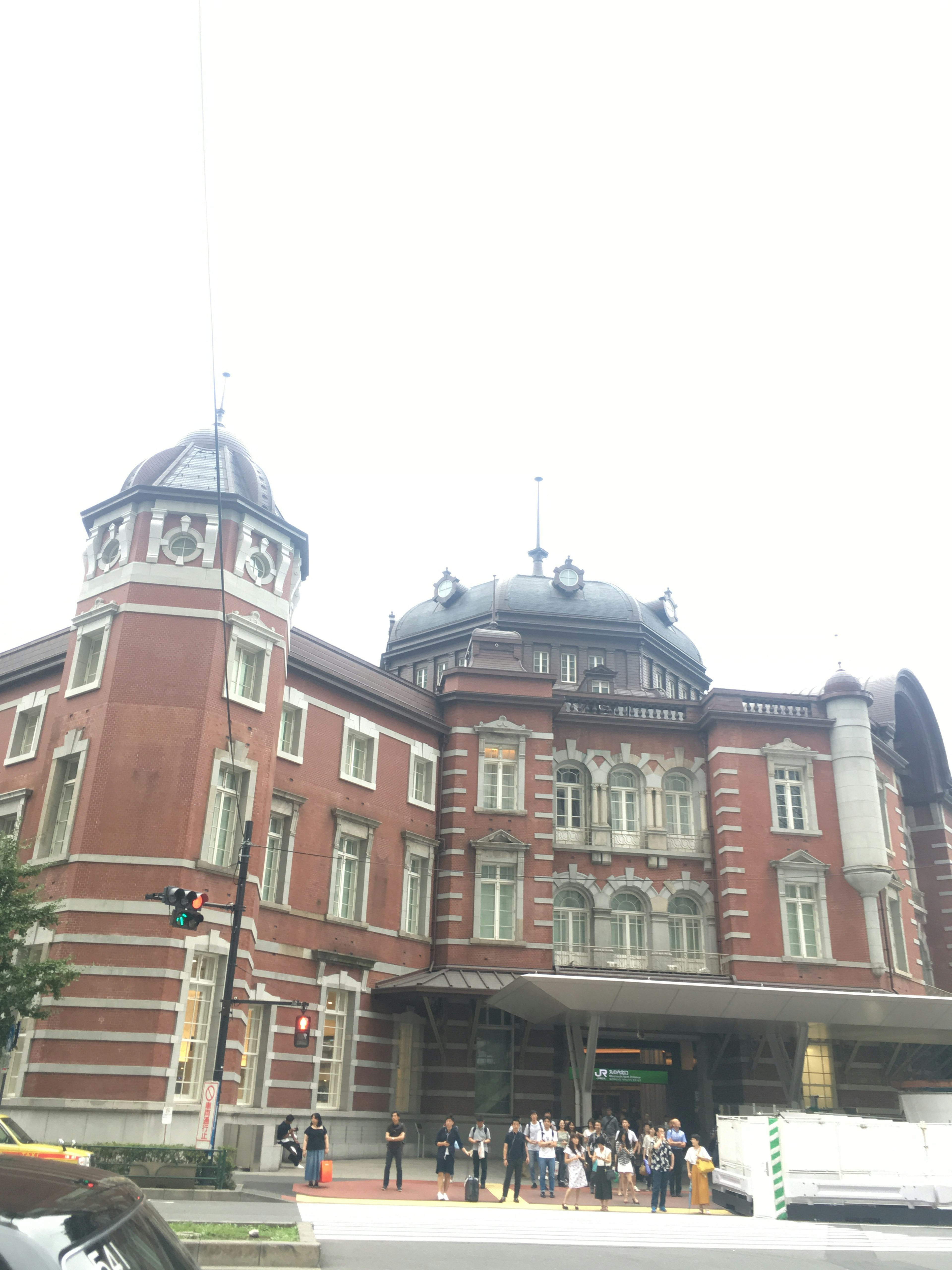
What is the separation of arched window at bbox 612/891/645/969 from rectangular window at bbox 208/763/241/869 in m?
14.5

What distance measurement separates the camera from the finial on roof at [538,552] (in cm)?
5122

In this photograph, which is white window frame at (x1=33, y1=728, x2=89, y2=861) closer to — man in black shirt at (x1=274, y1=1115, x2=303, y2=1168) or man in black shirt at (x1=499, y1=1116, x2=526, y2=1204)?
man in black shirt at (x1=274, y1=1115, x2=303, y2=1168)

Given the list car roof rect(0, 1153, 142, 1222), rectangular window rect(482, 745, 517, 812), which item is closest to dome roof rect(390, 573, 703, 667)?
rectangular window rect(482, 745, 517, 812)

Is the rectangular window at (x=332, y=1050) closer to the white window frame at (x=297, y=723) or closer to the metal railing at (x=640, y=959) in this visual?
the white window frame at (x=297, y=723)

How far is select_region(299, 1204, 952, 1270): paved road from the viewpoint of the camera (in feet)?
44.8

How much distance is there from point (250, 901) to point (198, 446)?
1295cm

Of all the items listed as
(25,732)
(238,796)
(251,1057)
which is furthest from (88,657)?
(251,1057)

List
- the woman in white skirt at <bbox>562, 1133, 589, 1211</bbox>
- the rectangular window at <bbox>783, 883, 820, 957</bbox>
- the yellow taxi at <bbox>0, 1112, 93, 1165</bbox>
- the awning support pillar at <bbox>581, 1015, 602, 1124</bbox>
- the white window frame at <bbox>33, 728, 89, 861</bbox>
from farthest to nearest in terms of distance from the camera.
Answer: the rectangular window at <bbox>783, 883, 820, 957</bbox>, the awning support pillar at <bbox>581, 1015, 602, 1124</bbox>, the white window frame at <bbox>33, 728, 89, 861</bbox>, the woman in white skirt at <bbox>562, 1133, 589, 1211</bbox>, the yellow taxi at <bbox>0, 1112, 93, 1165</bbox>

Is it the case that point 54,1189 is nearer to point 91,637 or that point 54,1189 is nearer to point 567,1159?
point 567,1159

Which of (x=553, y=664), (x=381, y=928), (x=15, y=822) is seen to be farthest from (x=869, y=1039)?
(x=15, y=822)

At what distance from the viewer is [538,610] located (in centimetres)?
4522

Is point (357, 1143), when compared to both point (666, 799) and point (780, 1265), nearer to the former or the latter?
point (666, 799)

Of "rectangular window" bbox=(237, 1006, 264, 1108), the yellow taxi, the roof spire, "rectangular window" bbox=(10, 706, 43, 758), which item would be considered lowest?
the yellow taxi

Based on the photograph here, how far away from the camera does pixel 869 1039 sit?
3116cm
